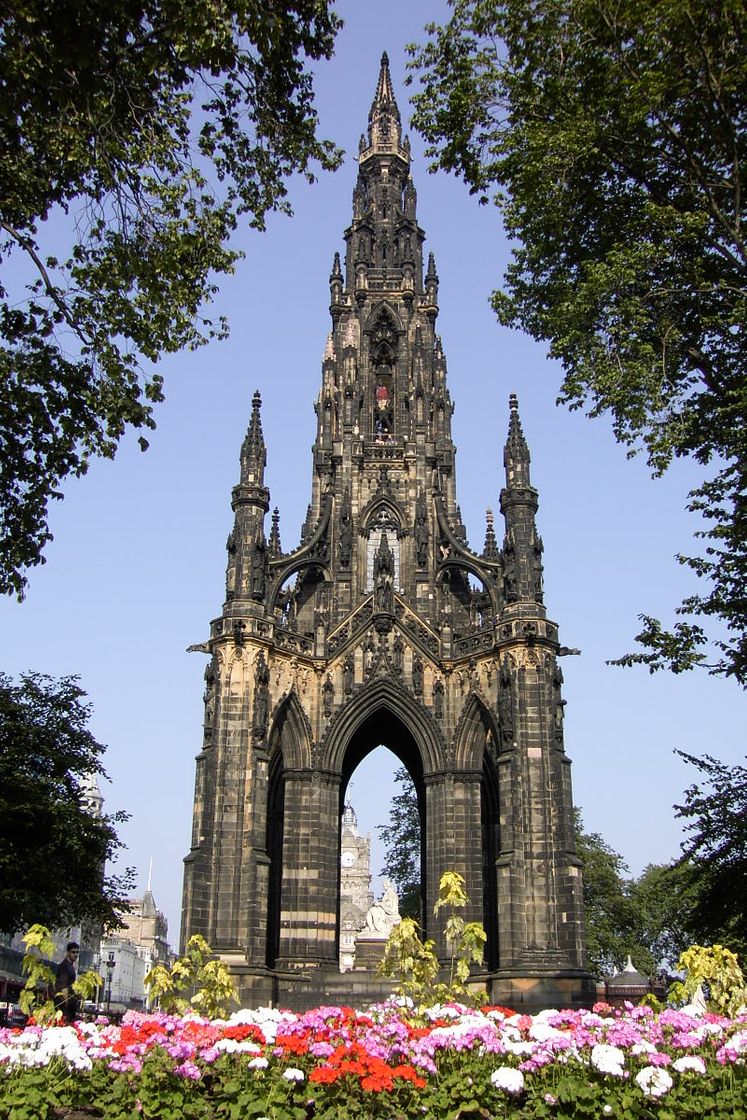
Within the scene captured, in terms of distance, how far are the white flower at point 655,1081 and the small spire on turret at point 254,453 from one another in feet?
78.5

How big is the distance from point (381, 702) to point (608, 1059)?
22.4 meters

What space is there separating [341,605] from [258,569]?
10.9ft

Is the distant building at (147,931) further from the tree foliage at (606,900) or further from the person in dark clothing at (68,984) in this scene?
the person in dark clothing at (68,984)

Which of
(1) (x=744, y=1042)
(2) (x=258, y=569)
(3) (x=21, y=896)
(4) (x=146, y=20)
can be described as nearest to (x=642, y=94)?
(4) (x=146, y=20)

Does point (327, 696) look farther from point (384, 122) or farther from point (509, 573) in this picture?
point (384, 122)

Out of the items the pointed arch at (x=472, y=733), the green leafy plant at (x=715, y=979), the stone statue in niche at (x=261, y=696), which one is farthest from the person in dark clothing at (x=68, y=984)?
the pointed arch at (x=472, y=733)

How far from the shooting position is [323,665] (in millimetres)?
30422

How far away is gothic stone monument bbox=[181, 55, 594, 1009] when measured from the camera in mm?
26094

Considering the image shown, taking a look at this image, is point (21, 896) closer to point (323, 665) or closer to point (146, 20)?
point (323, 665)

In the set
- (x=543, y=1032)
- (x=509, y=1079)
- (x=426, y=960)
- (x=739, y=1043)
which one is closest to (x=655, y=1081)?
(x=739, y=1043)

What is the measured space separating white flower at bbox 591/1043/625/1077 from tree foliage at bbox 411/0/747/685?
8627mm

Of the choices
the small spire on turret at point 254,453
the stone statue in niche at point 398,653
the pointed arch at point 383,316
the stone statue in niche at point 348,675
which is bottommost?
the stone statue in niche at point 348,675

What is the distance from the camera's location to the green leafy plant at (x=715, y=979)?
10312mm

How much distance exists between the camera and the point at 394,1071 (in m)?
8.21
